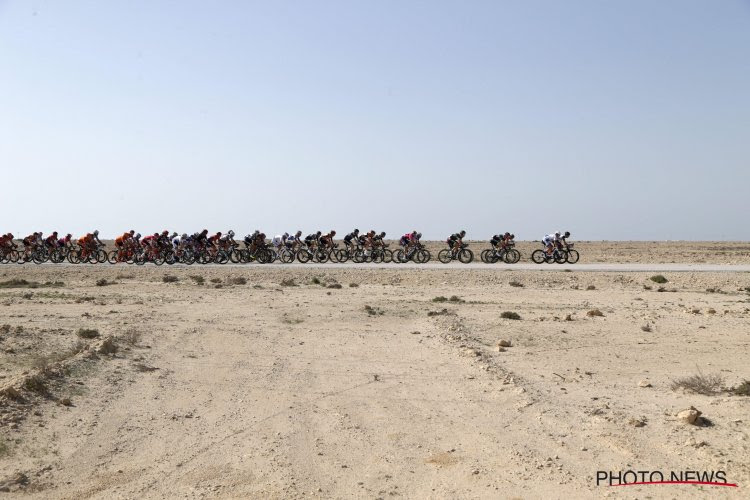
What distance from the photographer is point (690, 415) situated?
25.9ft

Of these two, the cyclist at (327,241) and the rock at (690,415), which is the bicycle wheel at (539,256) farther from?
the rock at (690,415)

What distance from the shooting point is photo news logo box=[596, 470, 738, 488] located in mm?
6352

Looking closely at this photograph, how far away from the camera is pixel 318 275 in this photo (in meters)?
29.7

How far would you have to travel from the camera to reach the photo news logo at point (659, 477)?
635 centimetres

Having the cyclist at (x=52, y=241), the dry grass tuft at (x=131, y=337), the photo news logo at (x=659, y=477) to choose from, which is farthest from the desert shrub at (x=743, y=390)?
the cyclist at (x=52, y=241)

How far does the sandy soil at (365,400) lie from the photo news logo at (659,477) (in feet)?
0.38

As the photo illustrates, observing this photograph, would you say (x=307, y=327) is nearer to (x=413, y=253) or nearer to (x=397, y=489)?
(x=397, y=489)

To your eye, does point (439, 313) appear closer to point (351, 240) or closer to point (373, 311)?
point (373, 311)

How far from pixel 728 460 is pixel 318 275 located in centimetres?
2375

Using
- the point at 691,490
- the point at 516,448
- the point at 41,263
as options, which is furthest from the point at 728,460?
the point at 41,263

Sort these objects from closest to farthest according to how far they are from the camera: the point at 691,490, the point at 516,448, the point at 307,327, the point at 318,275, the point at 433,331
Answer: the point at 691,490 < the point at 516,448 < the point at 433,331 < the point at 307,327 < the point at 318,275

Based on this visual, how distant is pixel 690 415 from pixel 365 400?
4.08 meters

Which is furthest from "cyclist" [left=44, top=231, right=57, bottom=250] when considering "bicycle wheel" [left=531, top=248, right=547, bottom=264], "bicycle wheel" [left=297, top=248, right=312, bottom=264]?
"bicycle wheel" [left=531, top=248, right=547, bottom=264]

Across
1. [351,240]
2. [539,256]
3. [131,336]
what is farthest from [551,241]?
[131,336]
